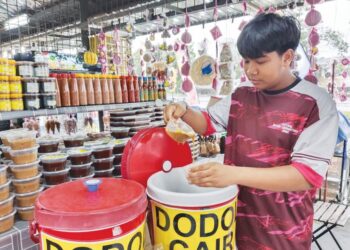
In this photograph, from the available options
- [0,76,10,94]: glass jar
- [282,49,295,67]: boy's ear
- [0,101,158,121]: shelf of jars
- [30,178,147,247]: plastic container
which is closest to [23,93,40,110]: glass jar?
[0,101,158,121]: shelf of jars

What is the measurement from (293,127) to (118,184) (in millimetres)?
599

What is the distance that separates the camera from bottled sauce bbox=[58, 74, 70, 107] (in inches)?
79.4

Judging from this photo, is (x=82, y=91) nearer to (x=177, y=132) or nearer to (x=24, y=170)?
(x=24, y=170)

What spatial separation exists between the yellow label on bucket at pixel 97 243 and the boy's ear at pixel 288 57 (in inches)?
27.4

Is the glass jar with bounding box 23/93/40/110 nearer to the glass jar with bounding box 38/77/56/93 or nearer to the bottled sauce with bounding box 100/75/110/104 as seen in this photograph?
the glass jar with bounding box 38/77/56/93

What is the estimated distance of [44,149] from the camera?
6.07 ft

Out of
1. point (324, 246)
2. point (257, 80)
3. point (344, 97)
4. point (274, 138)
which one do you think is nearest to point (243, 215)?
point (274, 138)

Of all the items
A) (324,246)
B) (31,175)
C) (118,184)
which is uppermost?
(118,184)

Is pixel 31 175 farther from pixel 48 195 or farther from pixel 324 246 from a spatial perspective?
pixel 324 246

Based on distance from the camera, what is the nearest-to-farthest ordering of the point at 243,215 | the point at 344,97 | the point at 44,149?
the point at 243,215
the point at 44,149
the point at 344,97

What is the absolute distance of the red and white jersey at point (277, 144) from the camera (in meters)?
0.91

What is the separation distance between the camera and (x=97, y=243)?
70cm

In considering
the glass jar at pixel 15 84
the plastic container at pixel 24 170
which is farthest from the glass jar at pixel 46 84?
the plastic container at pixel 24 170

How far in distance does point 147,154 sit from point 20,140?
2.90ft
